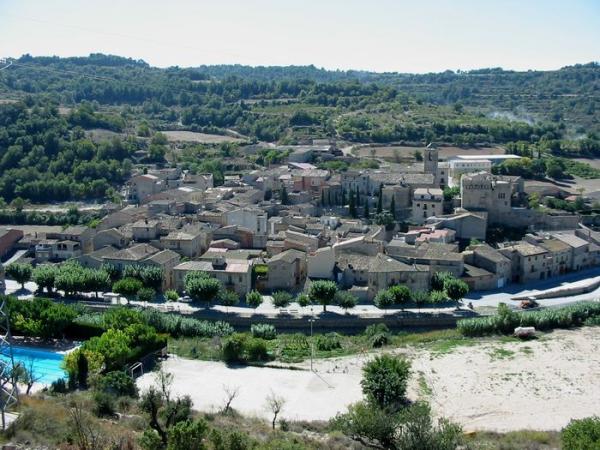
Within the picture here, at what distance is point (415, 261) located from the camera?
3344 cm

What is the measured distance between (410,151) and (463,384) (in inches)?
1810

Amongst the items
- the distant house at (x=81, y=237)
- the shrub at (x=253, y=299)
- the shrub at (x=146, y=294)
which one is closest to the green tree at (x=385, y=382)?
the shrub at (x=253, y=299)

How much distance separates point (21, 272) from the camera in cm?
3422

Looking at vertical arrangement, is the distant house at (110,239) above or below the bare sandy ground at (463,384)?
above

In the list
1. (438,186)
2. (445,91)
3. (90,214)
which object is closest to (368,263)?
(438,186)

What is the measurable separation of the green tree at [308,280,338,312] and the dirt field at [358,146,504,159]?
35.0 metres

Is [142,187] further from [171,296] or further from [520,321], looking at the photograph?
[520,321]

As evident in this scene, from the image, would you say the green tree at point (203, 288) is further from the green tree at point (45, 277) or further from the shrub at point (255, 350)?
the green tree at point (45, 277)

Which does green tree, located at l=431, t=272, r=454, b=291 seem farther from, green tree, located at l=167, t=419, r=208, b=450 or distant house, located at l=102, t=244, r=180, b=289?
green tree, located at l=167, t=419, r=208, b=450

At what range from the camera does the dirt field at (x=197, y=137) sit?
75312mm

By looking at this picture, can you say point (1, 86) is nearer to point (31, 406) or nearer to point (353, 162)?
point (353, 162)

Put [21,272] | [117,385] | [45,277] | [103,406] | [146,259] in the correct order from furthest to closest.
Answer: [21,272] < [146,259] < [45,277] < [117,385] < [103,406]

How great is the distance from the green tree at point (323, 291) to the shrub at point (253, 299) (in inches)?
90.6

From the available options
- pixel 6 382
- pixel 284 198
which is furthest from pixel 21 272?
pixel 284 198
